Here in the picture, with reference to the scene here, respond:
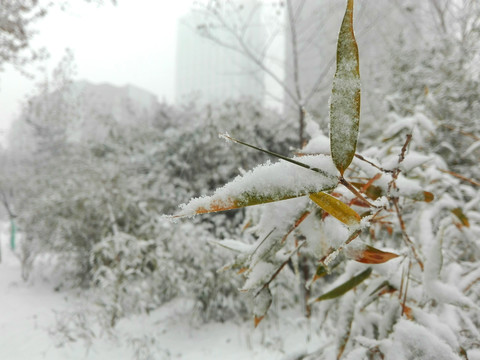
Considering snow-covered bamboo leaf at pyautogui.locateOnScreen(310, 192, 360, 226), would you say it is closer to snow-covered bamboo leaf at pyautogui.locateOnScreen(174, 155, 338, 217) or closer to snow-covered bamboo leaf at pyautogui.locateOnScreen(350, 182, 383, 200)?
snow-covered bamboo leaf at pyautogui.locateOnScreen(174, 155, 338, 217)

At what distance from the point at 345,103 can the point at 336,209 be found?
104 millimetres

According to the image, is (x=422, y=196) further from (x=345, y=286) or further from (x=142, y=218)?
(x=142, y=218)

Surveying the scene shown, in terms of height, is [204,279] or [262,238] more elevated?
[262,238]

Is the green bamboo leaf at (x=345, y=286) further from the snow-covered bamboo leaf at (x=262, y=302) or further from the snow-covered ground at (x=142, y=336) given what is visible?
the snow-covered ground at (x=142, y=336)

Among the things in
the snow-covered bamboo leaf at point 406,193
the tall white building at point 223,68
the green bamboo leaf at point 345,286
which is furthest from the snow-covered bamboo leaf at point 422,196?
the tall white building at point 223,68

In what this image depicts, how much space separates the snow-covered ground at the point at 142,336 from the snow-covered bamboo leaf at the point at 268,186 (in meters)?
2.19

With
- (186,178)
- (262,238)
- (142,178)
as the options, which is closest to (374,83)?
(186,178)

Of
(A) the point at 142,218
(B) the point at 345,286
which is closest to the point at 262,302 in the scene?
(B) the point at 345,286

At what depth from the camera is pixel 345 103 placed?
12.1 inches

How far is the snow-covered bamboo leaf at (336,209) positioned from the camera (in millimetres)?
316

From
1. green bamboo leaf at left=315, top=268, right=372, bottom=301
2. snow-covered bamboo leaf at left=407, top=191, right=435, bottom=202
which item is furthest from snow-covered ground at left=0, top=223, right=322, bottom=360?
snow-covered bamboo leaf at left=407, top=191, right=435, bottom=202

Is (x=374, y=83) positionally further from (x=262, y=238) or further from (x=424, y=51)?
(x=262, y=238)

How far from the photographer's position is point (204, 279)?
291cm

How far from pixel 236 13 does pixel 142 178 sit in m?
2.25
